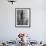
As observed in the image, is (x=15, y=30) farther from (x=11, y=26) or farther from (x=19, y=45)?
(x=19, y=45)

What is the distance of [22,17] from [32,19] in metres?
0.39

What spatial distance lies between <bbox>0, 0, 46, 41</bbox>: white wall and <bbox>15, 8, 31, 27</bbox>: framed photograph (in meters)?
0.11

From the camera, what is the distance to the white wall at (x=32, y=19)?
5098mm

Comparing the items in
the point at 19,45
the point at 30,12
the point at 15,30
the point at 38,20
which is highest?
the point at 30,12

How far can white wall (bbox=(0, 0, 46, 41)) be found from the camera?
201 inches

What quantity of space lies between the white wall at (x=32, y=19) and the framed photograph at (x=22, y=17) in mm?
114

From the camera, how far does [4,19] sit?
5129 millimetres

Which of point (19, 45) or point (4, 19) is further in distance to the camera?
point (4, 19)

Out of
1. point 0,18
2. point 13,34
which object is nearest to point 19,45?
point 13,34

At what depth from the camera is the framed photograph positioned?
5117mm

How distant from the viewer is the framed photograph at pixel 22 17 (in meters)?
5.12

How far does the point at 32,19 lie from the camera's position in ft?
16.8

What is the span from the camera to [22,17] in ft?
16.9

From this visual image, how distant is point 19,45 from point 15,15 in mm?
1819
